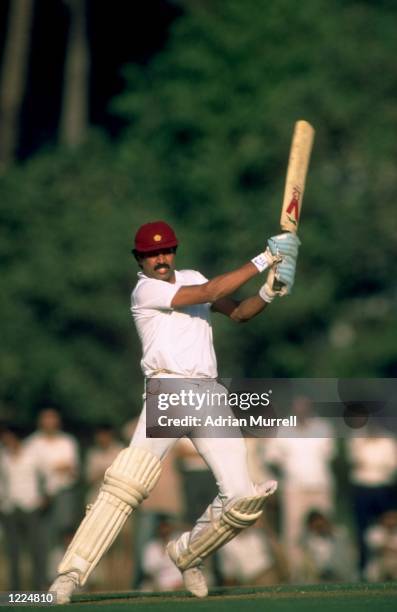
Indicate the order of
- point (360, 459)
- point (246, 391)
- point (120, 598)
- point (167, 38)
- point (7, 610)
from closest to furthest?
point (7, 610), point (120, 598), point (246, 391), point (360, 459), point (167, 38)

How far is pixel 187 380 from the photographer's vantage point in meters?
8.78

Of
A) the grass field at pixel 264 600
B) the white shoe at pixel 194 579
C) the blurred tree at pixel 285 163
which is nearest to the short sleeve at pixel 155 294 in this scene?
the white shoe at pixel 194 579

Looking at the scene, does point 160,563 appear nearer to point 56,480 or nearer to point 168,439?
point 56,480

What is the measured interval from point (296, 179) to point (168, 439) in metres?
1.54

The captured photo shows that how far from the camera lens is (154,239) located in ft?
28.8

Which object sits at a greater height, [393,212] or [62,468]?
[393,212]

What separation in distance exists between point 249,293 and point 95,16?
13.1 metres

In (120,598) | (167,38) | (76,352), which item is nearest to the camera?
(120,598)

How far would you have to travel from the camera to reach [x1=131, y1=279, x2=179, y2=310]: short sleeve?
8.73 meters

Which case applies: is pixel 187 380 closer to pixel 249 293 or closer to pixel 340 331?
pixel 249 293

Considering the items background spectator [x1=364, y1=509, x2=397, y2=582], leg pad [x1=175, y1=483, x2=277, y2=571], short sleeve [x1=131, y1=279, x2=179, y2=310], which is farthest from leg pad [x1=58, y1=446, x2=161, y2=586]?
background spectator [x1=364, y1=509, x2=397, y2=582]

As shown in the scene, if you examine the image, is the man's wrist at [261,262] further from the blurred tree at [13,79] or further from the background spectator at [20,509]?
the blurred tree at [13,79]

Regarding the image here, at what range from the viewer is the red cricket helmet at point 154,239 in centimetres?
878

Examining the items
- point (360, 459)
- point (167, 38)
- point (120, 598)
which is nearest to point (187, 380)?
point (120, 598)
